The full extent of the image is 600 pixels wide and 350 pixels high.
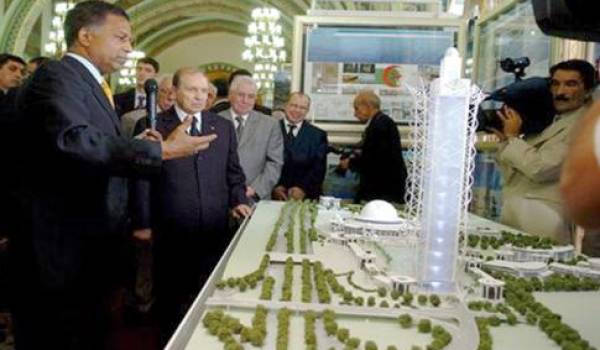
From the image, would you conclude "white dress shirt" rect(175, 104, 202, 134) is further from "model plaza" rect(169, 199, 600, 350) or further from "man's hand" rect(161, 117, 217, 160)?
"model plaza" rect(169, 199, 600, 350)

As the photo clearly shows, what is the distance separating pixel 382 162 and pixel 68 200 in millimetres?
3277

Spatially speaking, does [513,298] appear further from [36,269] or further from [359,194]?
[359,194]

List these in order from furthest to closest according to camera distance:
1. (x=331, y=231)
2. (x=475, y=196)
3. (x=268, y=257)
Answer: (x=475, y=196) → (x=331, y=231) → (x=268, y=257)

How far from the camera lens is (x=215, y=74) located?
29438mm

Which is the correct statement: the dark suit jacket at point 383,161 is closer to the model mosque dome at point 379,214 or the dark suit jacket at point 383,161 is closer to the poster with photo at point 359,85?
the poster with photo at point 359,85

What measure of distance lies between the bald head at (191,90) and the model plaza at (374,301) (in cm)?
128

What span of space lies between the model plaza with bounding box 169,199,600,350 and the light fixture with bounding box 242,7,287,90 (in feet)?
49.2

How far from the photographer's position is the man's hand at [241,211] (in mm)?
4109

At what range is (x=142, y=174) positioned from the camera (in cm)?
299

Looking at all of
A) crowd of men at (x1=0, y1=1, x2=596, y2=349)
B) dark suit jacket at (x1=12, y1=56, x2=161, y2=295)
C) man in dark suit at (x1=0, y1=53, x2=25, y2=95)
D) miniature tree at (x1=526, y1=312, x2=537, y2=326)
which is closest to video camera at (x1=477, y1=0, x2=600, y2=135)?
crowd of men at (x1=0, y1=1, x2=596, y2=349)

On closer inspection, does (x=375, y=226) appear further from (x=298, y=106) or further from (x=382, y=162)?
(x=298, y=106)

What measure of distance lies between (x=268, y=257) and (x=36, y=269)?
3.18ft

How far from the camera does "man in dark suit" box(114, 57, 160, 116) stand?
19.8 ft

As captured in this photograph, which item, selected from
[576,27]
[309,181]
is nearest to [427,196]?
[576,27]
